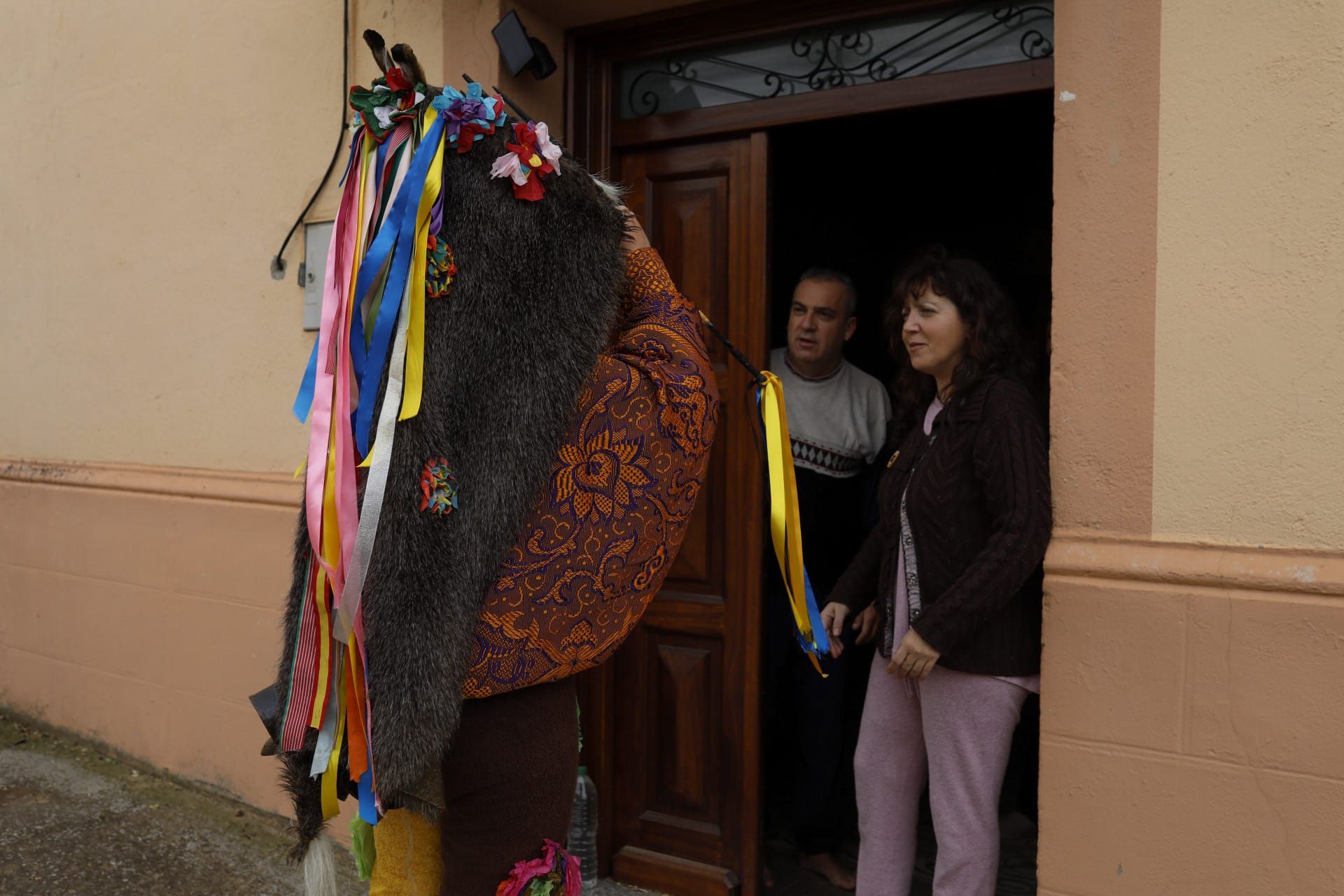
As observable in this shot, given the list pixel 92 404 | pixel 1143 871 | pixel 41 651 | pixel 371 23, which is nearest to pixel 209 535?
pixel 92 404

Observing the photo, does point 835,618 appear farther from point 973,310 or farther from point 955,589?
point 973,310

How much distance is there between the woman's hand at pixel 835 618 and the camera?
288 cm

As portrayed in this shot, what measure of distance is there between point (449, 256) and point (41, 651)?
12.7 feet

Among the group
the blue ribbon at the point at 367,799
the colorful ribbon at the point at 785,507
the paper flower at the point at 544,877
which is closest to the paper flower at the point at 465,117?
the colorful ribbon at the point at 785,507

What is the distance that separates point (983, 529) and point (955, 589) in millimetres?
199

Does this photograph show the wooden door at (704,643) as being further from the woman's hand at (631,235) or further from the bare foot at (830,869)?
the woman's hand at (631,235)

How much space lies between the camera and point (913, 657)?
238 centimetres

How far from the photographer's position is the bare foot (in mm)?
3438

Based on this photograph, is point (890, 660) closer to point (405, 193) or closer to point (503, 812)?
point (503, 812)

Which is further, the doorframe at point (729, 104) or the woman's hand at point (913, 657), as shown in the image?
the doorframe at point (729, 104)

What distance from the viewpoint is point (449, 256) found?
5.40 feet

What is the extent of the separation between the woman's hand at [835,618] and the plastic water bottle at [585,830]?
93 centimetres

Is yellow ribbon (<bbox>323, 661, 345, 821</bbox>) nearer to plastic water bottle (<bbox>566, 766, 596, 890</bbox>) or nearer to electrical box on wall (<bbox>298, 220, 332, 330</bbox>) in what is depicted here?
plastic water bottle (<bbox>566, 766, 596, 890</bbox>)

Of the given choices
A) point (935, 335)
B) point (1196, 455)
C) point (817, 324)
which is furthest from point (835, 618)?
point (817, 324)
